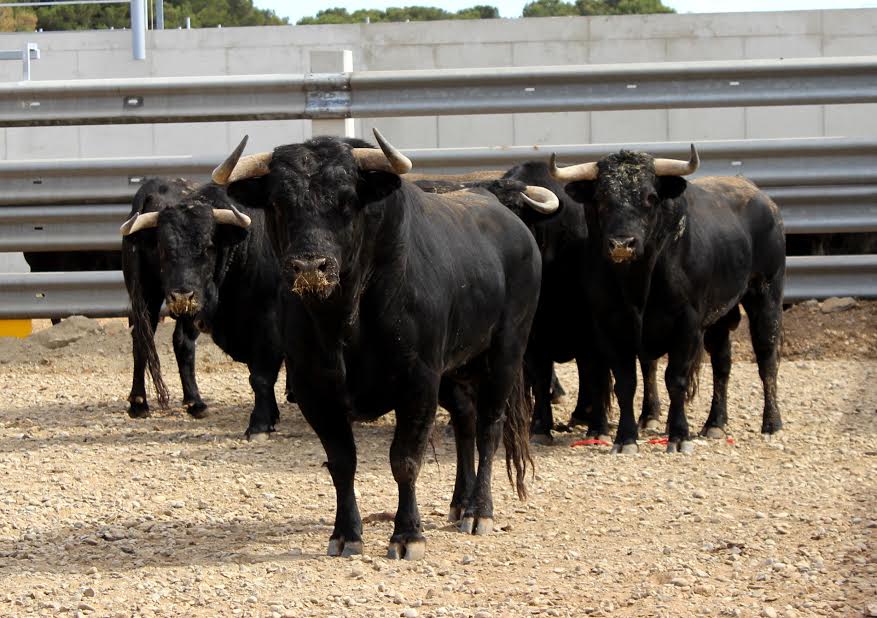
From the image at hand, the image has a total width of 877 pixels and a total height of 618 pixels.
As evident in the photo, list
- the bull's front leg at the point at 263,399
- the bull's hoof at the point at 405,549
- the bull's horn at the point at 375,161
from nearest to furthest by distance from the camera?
the bull's horn at the point at 375,161 → the bull's hoof at the point at 405,549 → the bull's front leg at the point at 263,399

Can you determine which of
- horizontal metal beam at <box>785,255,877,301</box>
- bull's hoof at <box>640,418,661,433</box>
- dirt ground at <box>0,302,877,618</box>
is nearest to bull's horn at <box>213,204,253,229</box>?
dirt ground at <box>0,302,877,618</box>

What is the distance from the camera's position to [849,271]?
11.7m

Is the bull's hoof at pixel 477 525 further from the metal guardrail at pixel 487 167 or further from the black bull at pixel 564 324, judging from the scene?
the metal guardrail at pixel 487 167

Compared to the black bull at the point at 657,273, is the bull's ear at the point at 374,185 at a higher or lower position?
higher

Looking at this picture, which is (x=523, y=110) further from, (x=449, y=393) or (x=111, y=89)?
(x=449, y=393)

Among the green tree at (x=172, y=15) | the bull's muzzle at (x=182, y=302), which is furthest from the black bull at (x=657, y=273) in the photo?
the green tree at (x=172, y=15)

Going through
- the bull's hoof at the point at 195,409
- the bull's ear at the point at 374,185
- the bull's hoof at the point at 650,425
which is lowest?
the bull's hoof at the point at 650,425

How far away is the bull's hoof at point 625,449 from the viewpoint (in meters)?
8.82

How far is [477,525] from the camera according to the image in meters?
6.66

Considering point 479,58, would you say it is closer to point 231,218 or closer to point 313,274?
point 231,218

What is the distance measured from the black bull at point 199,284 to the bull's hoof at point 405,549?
3.55m

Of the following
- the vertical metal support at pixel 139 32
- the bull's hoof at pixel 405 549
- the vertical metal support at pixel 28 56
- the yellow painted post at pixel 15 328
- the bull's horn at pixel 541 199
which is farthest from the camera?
the vertical metal support at pixel 139 32

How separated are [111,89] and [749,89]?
5.17m

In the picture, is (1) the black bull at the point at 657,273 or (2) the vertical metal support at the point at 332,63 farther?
(2) the vertical metal support at the point at 332,63
